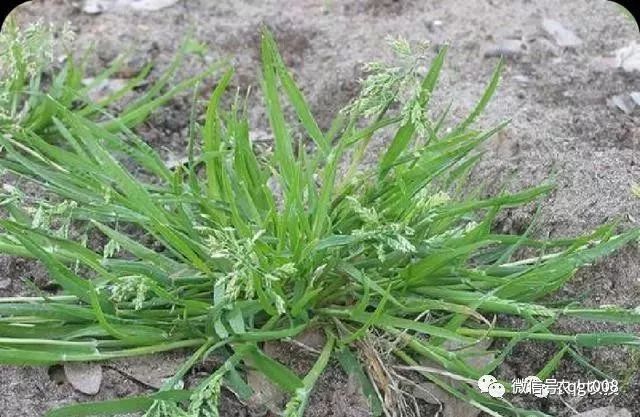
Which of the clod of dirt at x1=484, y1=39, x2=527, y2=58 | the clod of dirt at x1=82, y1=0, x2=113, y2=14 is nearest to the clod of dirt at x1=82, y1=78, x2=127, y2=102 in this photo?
the clod of dirt at x1=82, y1=0, x2=113, y2=14

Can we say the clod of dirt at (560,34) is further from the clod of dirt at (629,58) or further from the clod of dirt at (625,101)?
the clod of dirt at (625,101)

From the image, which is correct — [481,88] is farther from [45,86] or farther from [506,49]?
[45,86]

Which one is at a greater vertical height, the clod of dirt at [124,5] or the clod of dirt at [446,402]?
the clod of dirt at [124,5]

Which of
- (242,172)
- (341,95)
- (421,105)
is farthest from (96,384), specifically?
(341,95)

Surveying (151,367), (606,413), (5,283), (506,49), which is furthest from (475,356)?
(506,49)

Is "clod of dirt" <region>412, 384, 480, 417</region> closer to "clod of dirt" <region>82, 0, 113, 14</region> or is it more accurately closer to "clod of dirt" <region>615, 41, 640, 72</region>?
"clod of dirt" <region>615, 41, 640, 72</region>

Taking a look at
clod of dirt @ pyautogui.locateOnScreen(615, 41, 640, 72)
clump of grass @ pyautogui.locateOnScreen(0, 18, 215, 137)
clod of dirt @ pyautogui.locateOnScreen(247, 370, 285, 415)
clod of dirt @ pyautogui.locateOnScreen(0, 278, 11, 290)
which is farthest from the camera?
clod of dirt @ pyautogui.locateOnScreen(615, 41, 640, 72)

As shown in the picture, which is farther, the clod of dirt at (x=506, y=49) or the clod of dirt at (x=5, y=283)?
the clod of dirt at (x=506, y=49)

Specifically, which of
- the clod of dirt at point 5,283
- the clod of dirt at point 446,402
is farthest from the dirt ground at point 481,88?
the clod of dirt at point 446,402
